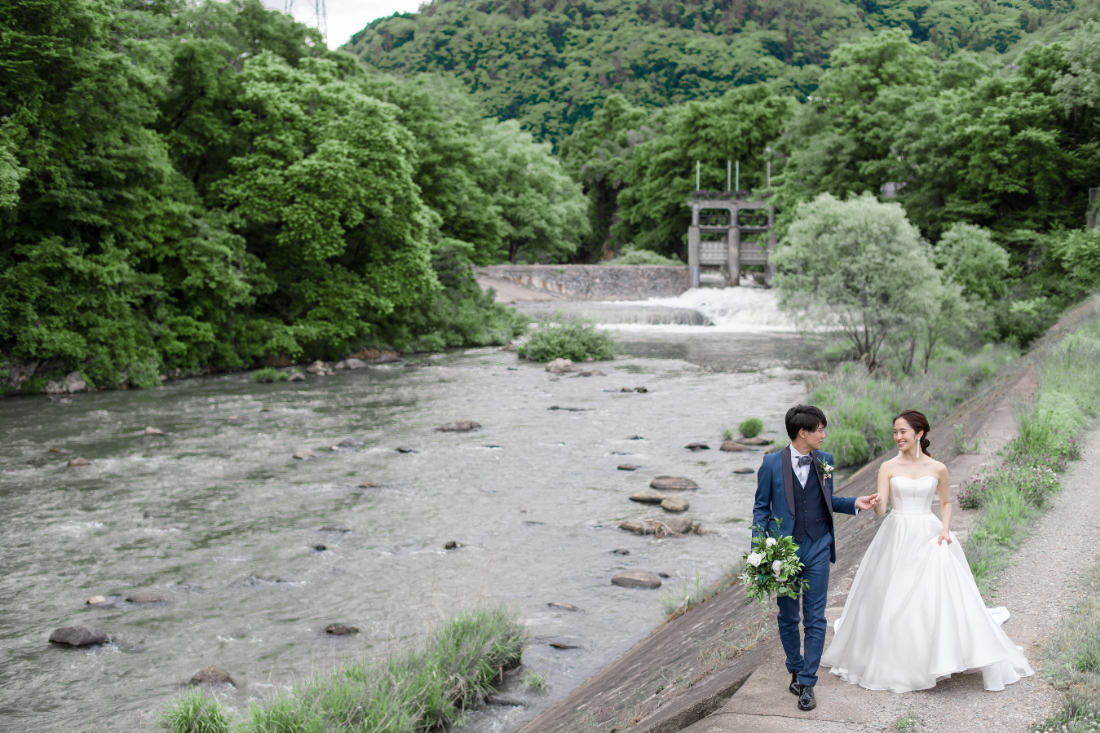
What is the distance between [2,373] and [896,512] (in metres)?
27.3

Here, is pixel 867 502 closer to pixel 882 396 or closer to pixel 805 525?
pixel 805 525

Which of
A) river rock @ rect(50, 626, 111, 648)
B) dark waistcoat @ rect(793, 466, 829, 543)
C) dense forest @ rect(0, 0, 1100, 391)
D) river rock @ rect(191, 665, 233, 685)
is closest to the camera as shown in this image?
dark waistcoat @ rect(793, 466, 829, 543)

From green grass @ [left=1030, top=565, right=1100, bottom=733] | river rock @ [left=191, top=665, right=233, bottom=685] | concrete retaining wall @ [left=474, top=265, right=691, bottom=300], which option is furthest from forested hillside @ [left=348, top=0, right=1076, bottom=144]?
green grass @ [left=1030, top=565, right=1100, bottom=733]

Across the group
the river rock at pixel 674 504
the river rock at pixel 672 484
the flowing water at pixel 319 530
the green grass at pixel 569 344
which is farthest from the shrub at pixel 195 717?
the green grass at pixel 569 344

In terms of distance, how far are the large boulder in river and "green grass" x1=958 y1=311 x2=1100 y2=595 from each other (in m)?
5.13

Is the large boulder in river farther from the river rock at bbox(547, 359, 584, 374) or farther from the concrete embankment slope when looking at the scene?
the river rock at bbox(547, 359, 584, 374)

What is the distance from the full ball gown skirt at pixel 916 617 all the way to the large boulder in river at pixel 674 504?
906 cm

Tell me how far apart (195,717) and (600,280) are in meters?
57.0

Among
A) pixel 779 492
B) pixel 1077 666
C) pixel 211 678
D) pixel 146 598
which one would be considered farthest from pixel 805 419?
pixel 146 598

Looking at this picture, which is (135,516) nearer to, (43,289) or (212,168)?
(43,289)

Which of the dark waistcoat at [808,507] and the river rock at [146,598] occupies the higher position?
the dark waistcoat at [808,507]

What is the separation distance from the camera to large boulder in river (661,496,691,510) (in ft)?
47.8

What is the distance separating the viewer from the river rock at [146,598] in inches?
428

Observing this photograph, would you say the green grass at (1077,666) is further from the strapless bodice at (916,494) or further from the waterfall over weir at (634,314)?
the waterfall over weir at (634,314)
